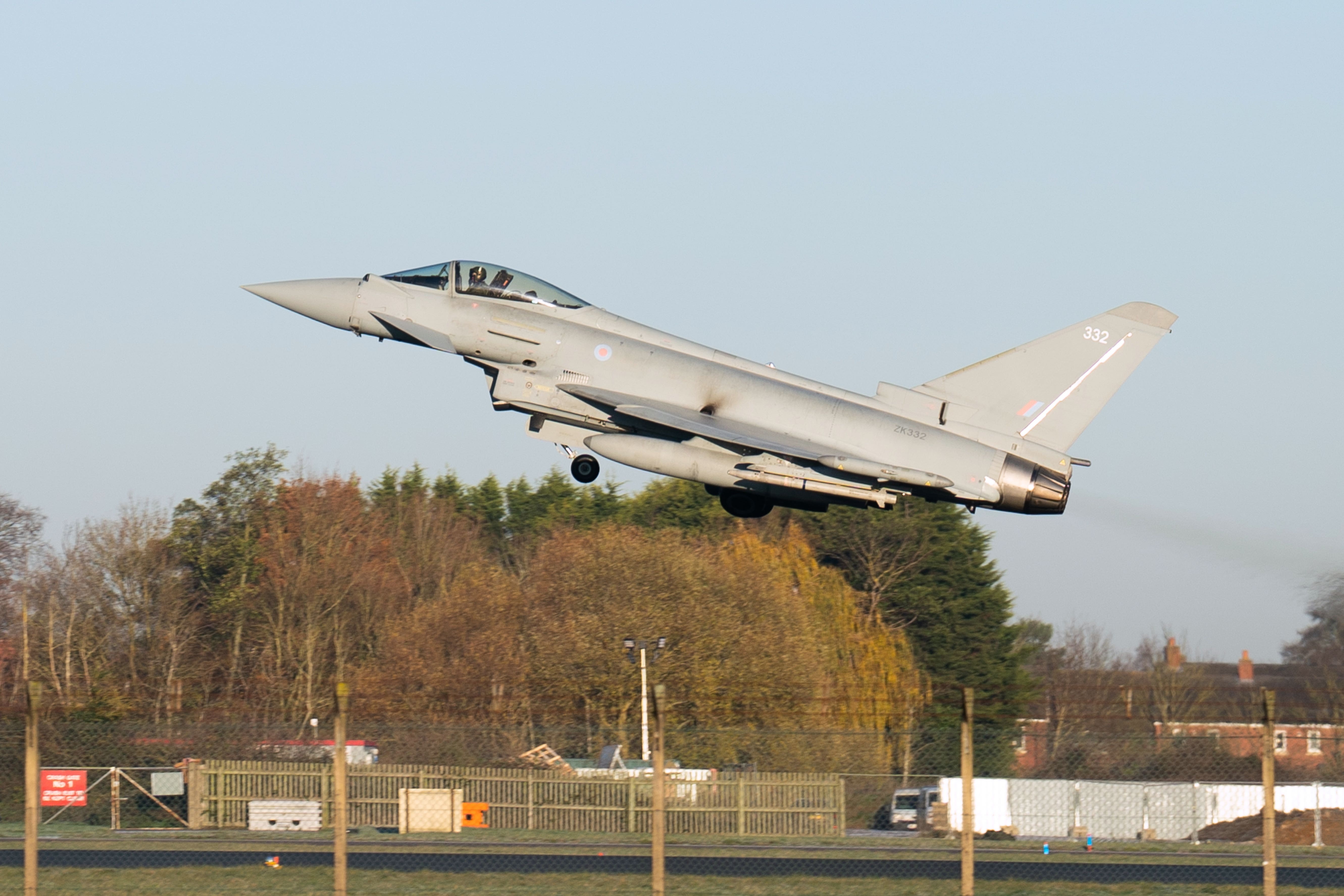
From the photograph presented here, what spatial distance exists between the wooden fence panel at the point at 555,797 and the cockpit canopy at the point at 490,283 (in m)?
7.84

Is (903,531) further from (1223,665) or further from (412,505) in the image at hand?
(412,505)

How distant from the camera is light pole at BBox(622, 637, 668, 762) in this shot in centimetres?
3706

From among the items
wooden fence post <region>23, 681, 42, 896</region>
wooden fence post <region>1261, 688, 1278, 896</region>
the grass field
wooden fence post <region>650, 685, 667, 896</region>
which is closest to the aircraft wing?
the grass field

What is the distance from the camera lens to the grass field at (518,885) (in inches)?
602

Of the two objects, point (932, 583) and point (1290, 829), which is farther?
point (932, 583)

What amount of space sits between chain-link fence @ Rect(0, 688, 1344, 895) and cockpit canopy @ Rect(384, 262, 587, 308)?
22.7 ft

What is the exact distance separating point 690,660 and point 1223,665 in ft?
133

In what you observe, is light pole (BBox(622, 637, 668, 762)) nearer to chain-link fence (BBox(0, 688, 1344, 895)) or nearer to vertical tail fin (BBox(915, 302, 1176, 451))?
chain-link fence (BBox(0, 688, 1344, 895))

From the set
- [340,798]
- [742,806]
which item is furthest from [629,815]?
[340,798]

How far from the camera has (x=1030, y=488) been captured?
2244 cm

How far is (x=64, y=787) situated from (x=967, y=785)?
16.9 m

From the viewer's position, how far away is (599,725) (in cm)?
4531

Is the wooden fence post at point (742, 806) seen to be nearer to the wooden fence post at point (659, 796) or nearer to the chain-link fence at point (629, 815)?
the chain-link fence at point (629, 815)

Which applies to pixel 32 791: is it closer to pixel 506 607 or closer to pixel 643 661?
pixel 643 661
